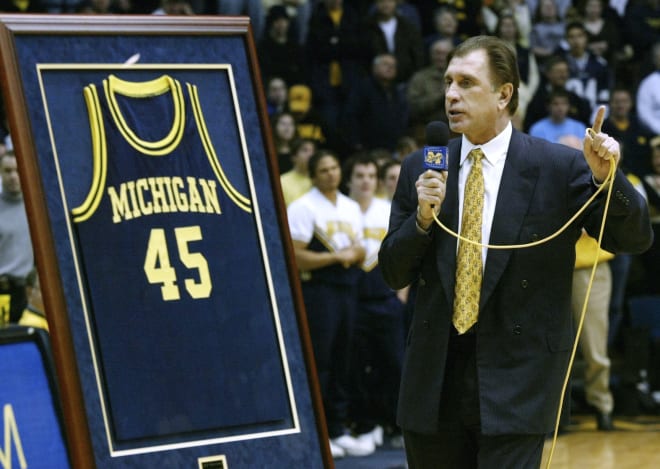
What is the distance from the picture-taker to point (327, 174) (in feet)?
26.4

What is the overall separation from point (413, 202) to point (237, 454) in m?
0.93

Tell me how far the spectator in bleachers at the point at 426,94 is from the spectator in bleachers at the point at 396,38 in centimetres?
54

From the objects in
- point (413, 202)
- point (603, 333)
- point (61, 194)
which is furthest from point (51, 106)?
point (603, 333)

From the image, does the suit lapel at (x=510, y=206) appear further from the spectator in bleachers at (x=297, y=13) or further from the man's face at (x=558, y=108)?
the spectator in bleachers at (x=297, y=13)

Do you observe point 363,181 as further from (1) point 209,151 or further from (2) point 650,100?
(1) point 209,151

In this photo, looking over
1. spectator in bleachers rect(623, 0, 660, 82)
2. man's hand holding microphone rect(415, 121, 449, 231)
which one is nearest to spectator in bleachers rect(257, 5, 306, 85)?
spectator in bleachers rect(623, 0, 660, 82)

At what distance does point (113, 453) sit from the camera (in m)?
3.40

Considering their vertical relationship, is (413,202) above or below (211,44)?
below

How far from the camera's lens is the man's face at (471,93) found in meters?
3.58

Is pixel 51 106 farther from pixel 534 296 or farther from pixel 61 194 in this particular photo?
pixel 534 296

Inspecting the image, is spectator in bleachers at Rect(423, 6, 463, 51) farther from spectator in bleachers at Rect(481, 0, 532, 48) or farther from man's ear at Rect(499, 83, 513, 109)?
man's ear at Rect(499, 83, 513, 109)

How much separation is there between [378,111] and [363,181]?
2753mm

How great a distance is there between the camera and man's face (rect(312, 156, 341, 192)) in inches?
316

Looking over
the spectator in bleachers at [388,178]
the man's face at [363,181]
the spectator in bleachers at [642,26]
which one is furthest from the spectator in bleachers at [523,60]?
the man's face at [363,181]
